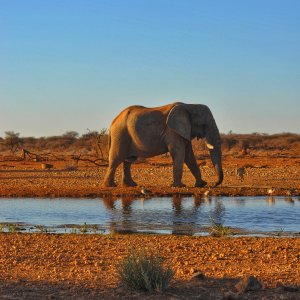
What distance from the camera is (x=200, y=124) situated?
26.1 meters

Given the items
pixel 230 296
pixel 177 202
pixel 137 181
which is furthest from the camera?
pixel 137 181

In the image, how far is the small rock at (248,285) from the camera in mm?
8797

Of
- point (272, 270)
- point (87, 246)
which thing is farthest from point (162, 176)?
point (272, 270)

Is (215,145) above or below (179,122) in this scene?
below

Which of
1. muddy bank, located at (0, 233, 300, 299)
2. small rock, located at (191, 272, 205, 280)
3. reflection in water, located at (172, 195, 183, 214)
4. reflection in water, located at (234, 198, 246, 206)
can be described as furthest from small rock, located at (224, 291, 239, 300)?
reflection in water, located at (234, 198, 246, 206)

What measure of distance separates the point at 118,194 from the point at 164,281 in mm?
14711

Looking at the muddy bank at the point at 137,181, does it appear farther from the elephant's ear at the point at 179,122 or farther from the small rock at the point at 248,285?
the small rock at the point at 248,285

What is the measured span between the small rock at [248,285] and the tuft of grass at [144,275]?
828 millimetres

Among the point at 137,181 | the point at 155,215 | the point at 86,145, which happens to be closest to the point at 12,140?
the point at 86,145

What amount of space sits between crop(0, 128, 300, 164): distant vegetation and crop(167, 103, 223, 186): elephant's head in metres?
19.5

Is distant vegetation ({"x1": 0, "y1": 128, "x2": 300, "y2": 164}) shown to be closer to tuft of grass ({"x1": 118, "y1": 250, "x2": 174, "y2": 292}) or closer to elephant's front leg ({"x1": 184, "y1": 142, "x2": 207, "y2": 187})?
elephant's front leg ({"x1": 184, "y1": 142, "x2": 207, "y2": 187})

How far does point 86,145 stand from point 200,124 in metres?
48.8

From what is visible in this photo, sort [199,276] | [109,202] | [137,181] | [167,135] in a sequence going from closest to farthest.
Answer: [199,276] < [109,202] < [167,135] < [137,181]

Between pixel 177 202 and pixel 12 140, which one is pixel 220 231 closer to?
pixel 177 202
